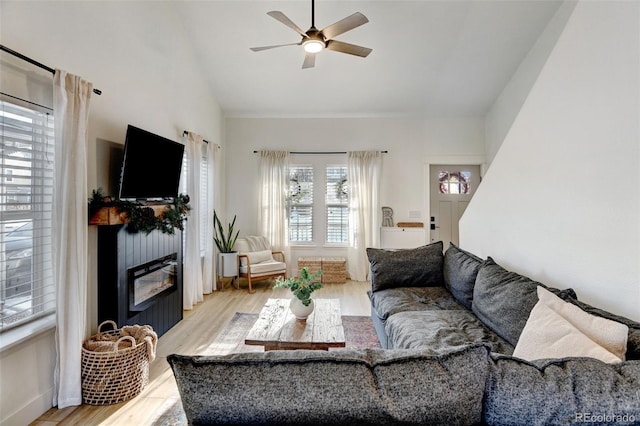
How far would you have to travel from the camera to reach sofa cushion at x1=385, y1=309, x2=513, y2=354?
193 centimetres

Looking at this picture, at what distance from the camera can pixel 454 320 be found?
2.30 metres

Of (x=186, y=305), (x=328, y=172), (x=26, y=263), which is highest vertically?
(x=328, y=172)

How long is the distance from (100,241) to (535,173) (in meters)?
3.43

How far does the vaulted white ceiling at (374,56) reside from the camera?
385cm

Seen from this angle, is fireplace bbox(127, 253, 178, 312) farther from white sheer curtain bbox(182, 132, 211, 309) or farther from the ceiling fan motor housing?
the ceiling fan motor housing

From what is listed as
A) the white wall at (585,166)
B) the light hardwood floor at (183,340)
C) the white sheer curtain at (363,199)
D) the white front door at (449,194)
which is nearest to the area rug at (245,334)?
the light hardwood floor at (183,340)

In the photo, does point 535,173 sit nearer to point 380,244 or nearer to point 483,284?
point 483,284

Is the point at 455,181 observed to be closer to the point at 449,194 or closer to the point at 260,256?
the point at 449,194

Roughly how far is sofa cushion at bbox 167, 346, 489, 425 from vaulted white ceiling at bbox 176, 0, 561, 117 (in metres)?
4.12

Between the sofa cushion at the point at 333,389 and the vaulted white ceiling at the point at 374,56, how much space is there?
412cm

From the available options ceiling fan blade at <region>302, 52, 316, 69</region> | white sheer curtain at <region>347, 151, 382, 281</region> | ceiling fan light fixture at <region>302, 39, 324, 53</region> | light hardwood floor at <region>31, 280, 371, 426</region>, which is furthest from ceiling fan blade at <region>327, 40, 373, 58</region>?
light hardwood floor at <region>31, 280, 371, 426</region>

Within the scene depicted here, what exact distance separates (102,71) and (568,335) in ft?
11.9

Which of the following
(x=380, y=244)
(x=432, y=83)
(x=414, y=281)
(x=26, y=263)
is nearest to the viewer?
(x=26, y=263)

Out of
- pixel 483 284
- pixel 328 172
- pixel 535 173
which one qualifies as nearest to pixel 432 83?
pixel 328 172
